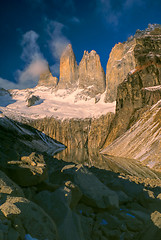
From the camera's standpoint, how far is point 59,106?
148m

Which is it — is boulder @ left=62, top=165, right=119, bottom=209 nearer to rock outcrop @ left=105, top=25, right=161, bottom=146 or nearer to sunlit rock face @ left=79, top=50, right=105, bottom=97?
rock outcrop @ left=105, top=25, right=161, bottom=146

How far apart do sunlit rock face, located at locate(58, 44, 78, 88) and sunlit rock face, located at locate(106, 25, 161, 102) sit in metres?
52.9

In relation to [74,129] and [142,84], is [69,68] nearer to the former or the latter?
[74,129]

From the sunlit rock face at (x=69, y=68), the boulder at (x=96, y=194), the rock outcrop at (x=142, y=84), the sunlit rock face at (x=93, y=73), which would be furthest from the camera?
the sunlit rock face at (x=69, y=68)

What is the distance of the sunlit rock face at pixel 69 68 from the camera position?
169500 millimetres

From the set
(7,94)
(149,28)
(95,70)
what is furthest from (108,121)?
(7,94)

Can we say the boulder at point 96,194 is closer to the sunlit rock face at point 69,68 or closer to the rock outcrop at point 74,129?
the rock outcrop at point 74,129

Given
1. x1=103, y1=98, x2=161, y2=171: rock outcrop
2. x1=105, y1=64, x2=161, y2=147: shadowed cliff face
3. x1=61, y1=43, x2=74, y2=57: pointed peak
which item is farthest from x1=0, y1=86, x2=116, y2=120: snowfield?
x1=103, y1=98, x2=161, y2=171: rock outcrop

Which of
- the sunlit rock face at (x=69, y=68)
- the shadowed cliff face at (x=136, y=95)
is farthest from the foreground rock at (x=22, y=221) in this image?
the sunlit rock face at (x=69, y=68)

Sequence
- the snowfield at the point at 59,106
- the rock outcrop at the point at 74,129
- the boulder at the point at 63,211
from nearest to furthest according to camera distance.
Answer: the boulder at the point at 63,211 < the rock outcrop at the point at 74,129 < the snowfield at the point at 59,106

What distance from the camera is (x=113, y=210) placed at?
4.72 m

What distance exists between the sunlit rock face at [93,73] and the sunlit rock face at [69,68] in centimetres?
1583

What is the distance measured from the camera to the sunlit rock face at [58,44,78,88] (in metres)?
170

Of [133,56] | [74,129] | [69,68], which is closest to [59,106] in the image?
[74,129]
